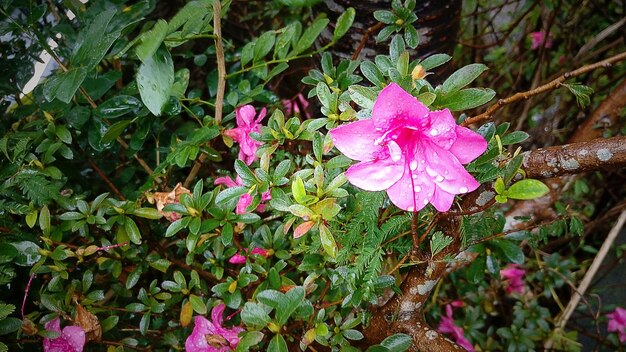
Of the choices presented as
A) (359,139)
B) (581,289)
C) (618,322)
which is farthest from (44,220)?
(618,322)

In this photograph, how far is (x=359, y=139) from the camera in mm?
A: 693

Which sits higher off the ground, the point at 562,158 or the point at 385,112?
the point at 385,112

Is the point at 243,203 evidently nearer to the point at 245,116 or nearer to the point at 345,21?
the point at 245,116

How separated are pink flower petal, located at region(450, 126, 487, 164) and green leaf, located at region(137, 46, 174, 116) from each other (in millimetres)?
383

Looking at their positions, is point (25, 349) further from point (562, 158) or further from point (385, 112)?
point (562, 158)

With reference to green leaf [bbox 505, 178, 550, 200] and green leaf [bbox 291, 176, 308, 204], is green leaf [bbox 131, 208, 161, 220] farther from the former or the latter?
green leaf [bbox 505, 178, 550, 200]

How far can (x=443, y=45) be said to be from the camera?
1.23 metres

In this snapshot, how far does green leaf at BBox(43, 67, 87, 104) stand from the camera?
0.72 m

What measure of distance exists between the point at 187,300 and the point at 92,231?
26 centimetres

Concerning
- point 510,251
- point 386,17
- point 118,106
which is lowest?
point 510,251

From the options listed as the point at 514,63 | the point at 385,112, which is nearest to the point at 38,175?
the point at 385,112

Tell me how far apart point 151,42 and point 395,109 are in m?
0.31

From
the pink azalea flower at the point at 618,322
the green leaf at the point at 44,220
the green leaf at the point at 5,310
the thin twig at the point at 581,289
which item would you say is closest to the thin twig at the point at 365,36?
the green leaf at the point at 44,220

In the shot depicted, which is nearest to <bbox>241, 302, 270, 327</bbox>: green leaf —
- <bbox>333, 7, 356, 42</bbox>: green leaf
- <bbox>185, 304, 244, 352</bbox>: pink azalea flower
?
<bbox>185, 304, 244, 352</bbox>: pink azalea flower
